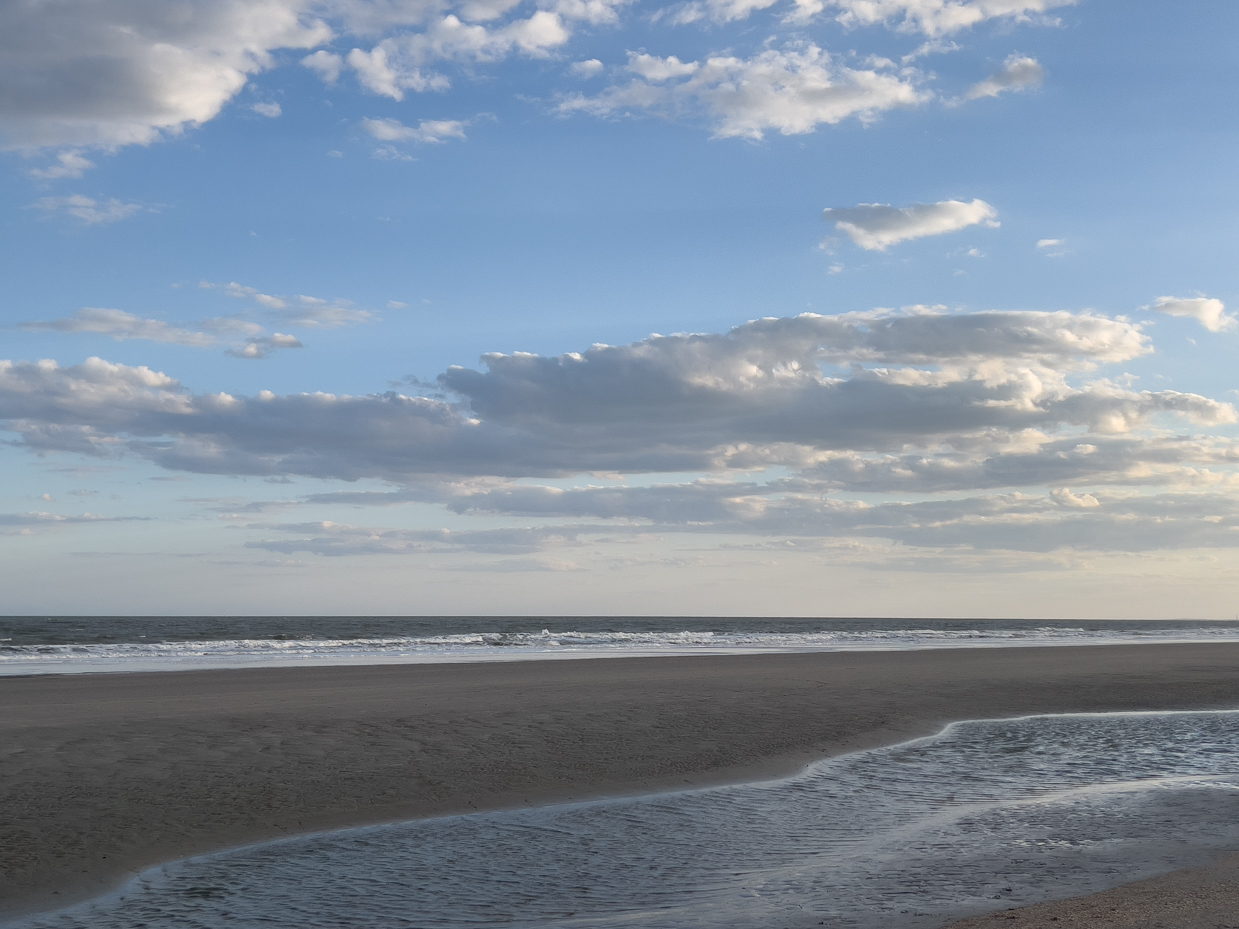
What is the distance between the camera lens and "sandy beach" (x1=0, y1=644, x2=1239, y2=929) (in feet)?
27.5

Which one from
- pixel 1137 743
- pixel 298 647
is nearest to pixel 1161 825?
pixel 1137 743

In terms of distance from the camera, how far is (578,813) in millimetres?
9477

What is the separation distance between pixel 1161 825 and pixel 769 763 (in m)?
4.87

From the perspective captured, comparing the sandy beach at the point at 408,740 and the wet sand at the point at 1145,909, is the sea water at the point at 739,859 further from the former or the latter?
the sandy beach at the point at 408,740

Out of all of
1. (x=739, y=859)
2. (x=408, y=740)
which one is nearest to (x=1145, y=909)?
(x=739, y=859)

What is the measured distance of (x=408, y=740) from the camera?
13164 mm

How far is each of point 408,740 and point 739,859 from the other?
6922 millimetres

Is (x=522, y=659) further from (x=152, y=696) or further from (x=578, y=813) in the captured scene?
(x=578, y=813)

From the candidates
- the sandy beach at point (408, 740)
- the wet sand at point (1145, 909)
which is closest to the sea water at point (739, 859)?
the wet sand at point (1145, 909)

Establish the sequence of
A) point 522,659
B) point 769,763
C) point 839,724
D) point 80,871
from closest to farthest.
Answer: point 80,871
point 769,763
point 839,724
point 522,659

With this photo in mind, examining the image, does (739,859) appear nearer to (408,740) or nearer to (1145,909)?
(1145,909)

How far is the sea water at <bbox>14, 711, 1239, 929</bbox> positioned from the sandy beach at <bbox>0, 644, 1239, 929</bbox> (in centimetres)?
60

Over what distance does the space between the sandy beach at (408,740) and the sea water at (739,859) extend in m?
0.60

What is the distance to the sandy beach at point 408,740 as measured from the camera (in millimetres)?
8375
